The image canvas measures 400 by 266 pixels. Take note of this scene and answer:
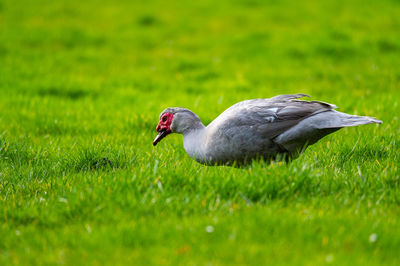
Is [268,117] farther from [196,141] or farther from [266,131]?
[196,141]

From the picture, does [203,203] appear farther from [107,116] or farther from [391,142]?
[107,116]

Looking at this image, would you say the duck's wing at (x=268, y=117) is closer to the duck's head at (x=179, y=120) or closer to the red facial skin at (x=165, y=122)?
the duck's head at (x=179, y=120)

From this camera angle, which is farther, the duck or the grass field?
the duck

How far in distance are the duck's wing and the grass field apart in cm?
39

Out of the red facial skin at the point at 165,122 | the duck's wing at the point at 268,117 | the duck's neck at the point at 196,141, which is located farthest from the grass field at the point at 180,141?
the duck's wing at the point at 268,117

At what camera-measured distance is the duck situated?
446cm

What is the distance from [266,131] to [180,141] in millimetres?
2092

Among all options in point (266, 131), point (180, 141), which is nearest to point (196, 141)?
point (266, 131)

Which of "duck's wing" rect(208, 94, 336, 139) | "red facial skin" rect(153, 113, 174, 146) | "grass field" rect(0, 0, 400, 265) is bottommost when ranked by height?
"grass field" rect(0, 0, 400, 265)

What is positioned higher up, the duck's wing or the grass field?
the duck's wing

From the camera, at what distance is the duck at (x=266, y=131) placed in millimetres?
4465

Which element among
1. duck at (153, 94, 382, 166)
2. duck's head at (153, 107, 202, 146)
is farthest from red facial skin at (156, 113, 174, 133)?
duck at (153, 94, 382, 166)

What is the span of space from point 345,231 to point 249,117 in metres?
1.62

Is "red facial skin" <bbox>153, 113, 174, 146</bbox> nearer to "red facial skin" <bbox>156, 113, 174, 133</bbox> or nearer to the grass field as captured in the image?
"red facial skin" <bbox>156, 113, 174, 133</bbox>
